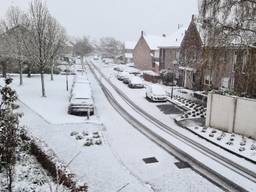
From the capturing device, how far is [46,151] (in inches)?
446

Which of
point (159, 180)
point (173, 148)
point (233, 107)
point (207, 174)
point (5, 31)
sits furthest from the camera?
point (5, 31)

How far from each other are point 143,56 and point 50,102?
37.6 metres

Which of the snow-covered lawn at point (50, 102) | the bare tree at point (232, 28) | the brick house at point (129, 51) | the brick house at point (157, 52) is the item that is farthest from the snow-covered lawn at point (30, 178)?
the brick house at point (129, 51)

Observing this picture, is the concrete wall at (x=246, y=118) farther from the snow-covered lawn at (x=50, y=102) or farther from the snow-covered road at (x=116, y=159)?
the snow-covered lawn at (x=50, y=102)

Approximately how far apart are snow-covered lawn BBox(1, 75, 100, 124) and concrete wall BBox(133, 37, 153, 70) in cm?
2689

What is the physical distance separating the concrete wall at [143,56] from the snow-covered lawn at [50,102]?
26.9 m

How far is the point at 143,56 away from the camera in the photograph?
57.2 m

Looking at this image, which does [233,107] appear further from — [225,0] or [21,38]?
[21,38]

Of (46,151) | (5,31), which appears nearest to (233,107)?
(46,151)

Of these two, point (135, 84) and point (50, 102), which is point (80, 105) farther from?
point (135, 84)

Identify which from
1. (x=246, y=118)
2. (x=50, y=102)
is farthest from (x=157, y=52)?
(x=246, y=118)

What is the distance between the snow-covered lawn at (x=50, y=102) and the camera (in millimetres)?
17600

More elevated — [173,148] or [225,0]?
[225,0]

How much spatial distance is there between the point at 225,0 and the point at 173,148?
8.31 m
